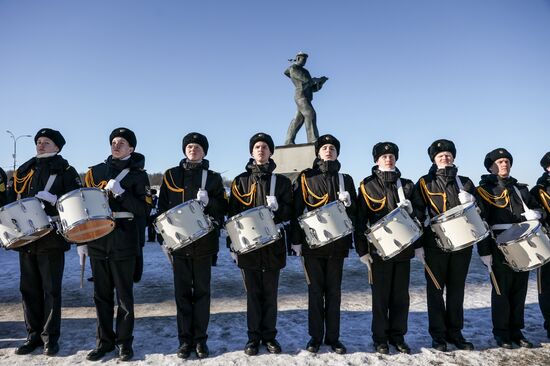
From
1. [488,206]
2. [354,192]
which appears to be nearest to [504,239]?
[488,206]

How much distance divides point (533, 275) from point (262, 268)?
750 centimetres

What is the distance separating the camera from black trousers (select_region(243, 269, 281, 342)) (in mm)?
4004

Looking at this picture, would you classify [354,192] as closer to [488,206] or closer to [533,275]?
[488,206]

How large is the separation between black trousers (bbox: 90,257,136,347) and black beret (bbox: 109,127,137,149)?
1343mm

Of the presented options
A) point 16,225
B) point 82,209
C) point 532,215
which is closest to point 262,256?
point 82,209

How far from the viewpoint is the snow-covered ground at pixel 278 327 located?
3.77 m

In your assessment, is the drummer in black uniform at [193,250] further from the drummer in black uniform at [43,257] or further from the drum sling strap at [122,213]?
the drummer in black uniform at [43,257]

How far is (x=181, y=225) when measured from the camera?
3.61 meters

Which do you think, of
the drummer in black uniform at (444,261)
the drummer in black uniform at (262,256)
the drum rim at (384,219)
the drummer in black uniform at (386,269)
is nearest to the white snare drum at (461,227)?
the drummer in black uniform at (444,261)

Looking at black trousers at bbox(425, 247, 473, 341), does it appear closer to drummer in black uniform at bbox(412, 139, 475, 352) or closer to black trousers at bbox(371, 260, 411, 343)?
drummer in black uniform at bbox(412, 139, 475, 352)

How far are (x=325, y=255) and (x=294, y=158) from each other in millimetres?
9467

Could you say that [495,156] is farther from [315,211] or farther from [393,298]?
[315,211]

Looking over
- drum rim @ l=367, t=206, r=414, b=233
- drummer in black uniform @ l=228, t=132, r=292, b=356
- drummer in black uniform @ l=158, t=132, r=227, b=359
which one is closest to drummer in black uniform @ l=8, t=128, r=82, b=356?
drummer in black uniform @ l=158, t=132, r=227, b=359

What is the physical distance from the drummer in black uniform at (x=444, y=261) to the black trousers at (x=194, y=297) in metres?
2.47
